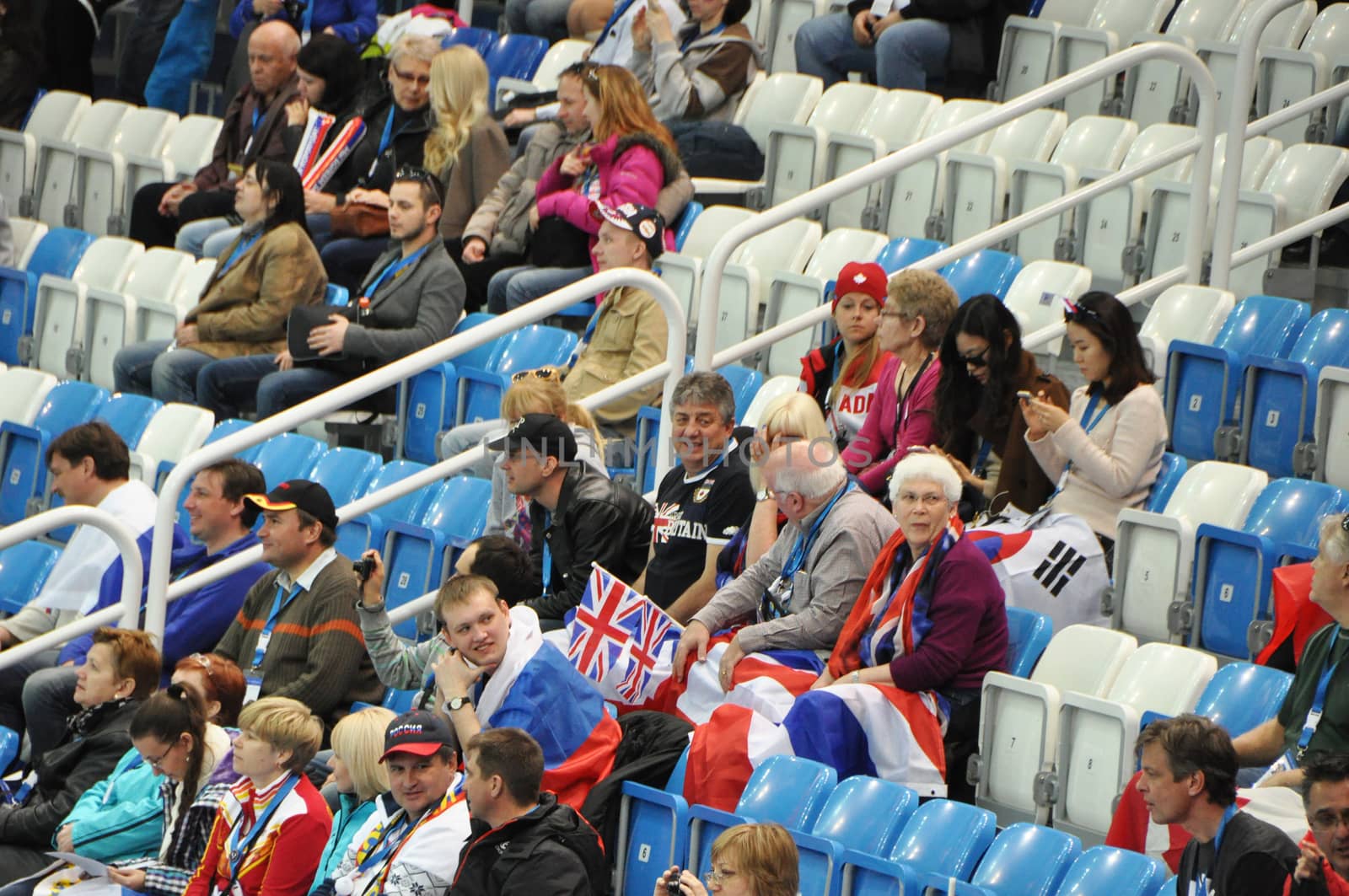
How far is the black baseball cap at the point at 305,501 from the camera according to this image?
5469 millimetres

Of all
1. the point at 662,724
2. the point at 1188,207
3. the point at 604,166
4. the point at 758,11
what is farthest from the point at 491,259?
the point at 662,724

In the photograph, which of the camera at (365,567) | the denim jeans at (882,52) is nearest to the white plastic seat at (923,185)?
the denim jeans at (882,52)

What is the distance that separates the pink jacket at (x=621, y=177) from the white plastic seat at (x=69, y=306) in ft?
6.44

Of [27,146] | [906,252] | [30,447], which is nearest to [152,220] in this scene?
[27,146]

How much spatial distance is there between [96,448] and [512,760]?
262 cm

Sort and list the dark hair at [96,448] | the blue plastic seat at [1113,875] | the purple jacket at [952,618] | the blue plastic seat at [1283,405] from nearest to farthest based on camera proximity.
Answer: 1. the blue plastic seat at [1113,875]
2. the purple jacket at [952,618]
3. the blue plastic seat at [1283,405]
4. the dark hair at [96,448]

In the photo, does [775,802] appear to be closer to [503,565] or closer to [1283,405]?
[503,565]

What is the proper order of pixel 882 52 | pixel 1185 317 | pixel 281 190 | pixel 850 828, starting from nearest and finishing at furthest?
pixel 850 828 → pixel 1185 317 → pixel 281 190 → pixel 882 52

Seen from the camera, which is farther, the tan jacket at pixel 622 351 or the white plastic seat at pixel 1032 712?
the tan jacket at pixel 622 351

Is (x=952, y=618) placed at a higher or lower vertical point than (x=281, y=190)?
lower

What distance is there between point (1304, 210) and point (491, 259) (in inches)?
110

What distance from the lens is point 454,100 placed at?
7.95 m

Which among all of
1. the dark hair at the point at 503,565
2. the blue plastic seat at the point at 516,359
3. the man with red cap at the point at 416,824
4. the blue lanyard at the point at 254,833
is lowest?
the blue lanyard at the point at 254,833

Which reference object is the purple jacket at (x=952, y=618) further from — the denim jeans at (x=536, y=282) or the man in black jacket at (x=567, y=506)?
the denim jeans at (x=536, y=282)
